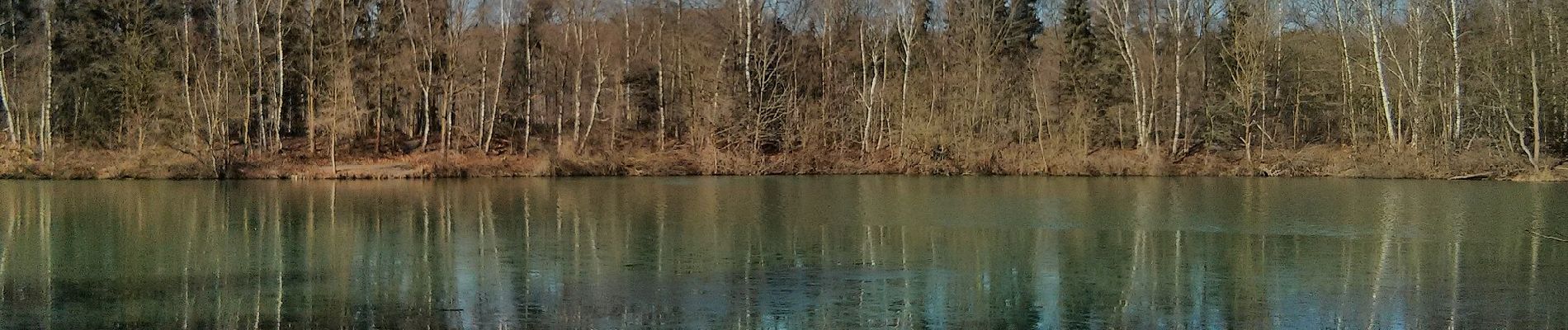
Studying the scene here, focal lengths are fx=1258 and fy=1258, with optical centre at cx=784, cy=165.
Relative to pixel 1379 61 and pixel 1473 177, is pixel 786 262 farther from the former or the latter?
pixel 1379 61

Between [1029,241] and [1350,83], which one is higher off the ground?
[1350,83]

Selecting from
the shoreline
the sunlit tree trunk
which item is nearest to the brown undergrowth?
the shoreline

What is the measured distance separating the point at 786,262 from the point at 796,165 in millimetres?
30952

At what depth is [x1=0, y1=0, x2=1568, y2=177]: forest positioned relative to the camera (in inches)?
1644

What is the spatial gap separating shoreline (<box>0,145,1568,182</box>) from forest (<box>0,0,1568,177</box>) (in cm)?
11

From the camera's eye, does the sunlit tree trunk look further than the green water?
Yes

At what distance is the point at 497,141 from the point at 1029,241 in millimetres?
35212

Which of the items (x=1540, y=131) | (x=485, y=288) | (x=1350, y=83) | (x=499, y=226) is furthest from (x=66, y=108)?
(x=1540, y=131)

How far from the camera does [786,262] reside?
16.9 meters

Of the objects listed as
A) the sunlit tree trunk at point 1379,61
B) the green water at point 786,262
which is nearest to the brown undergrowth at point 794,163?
the sunlit tree trunk at point 1379,61

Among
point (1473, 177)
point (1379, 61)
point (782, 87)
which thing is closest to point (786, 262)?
point (1473, 177)

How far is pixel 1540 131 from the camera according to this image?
41.7 m

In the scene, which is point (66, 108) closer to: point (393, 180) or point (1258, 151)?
point (393, 180)

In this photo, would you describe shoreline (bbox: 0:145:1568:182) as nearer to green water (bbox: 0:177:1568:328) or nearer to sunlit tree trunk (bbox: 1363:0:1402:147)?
sunlit tree trunk (bbox: 1363:0:1402:147)
